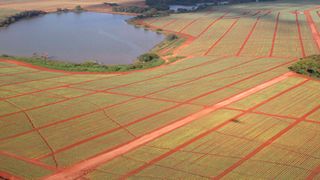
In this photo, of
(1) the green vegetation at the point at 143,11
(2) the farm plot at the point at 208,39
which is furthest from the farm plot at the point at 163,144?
(1) the green vegetation at the point at 143,11

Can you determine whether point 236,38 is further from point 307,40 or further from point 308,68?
point 308,68

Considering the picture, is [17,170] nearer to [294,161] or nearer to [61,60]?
[294,161]

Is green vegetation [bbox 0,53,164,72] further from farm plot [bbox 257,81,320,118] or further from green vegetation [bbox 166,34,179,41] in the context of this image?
farm plot [bbox 257,81,320,118]

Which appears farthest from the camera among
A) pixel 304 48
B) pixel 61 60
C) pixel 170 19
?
pixel 170 19

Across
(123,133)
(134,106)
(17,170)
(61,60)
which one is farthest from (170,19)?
(17,170)

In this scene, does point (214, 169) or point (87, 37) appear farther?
point (87, 37)

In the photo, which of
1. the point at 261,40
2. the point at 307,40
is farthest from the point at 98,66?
the point at 307,40

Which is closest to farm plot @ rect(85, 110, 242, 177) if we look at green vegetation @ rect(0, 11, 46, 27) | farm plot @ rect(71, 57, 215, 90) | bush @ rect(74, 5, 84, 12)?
farm plot @ rect(71, 57, 215, 90)
